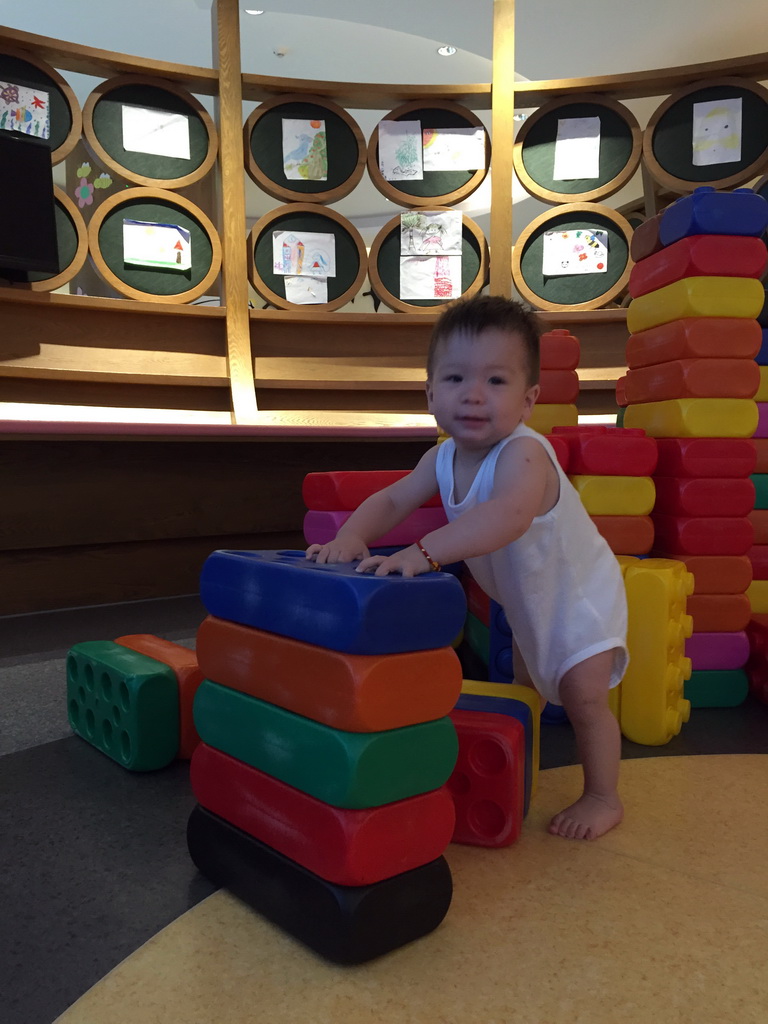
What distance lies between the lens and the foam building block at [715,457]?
1.70 m

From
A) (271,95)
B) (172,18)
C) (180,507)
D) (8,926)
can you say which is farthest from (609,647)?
(172,18)

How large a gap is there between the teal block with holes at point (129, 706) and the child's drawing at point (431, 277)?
2099mm

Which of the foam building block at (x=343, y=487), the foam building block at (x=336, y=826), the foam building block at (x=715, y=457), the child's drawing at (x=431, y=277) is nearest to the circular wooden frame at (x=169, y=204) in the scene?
the child's drawing at (x=431, y=277)

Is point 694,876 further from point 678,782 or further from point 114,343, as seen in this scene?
point 114,343

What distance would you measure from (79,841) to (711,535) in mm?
1341

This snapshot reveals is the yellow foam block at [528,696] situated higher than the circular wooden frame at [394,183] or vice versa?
the circular wooden frame at [394,183]

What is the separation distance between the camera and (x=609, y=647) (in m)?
1.21

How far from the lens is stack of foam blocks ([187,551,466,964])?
0.81 m

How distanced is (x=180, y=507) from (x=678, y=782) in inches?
81.6

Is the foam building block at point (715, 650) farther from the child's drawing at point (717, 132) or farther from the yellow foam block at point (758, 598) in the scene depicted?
the child's drawing at point (717, 132)

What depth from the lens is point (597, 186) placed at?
3.11 m

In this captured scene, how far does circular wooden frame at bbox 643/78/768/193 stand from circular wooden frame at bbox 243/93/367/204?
1.10 meters

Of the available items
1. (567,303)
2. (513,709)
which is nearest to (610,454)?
(513,709)

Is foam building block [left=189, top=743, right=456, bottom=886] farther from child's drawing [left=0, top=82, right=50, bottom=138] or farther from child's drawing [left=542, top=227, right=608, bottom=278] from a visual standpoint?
child's drawing [left=542, top=227, right=608, bottom=278]
